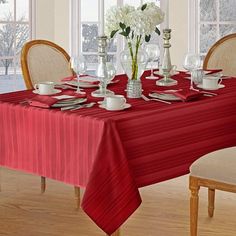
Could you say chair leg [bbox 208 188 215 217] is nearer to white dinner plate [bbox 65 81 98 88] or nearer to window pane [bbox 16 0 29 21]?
white dinner plate [bbox 65 81 98 88]

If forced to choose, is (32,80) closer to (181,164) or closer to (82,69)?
(82,69)

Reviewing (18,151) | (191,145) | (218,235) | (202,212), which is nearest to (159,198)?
(202,212)

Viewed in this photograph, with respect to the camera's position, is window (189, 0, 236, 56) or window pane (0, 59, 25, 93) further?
window (189, 0, 236, 56)

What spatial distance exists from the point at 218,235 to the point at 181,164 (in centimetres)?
54

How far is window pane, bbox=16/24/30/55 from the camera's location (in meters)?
5.84

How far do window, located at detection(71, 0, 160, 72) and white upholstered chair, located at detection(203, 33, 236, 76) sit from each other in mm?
1486

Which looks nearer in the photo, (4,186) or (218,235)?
(218,235)

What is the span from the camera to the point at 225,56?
4.73 meters

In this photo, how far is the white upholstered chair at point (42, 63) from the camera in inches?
169

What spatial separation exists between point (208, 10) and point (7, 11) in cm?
170

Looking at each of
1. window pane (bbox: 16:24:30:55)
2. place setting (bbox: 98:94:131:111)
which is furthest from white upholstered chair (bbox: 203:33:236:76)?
window pane (bbox: 16:24:30:55)

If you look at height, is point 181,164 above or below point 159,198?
above

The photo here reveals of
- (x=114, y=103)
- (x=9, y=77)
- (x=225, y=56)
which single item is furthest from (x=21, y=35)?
(x=114, y=103)

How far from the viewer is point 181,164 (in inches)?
131
